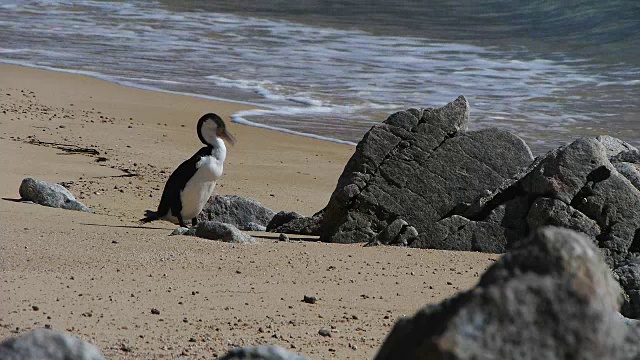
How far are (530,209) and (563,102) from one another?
10.3m

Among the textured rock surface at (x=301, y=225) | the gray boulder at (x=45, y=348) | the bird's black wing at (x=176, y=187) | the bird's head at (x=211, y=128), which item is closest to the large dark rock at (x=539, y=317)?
the gray boulder at (x=45, y=348)

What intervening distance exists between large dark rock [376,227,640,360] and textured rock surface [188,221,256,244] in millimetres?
5179

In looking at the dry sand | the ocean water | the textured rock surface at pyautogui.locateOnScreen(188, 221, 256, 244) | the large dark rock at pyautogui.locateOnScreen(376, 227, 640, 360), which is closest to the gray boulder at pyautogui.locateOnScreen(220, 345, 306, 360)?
the large dark rock at pyautogui.locateOnScreen(376, 227, 640, 360)

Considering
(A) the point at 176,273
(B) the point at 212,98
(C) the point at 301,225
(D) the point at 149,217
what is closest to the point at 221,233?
(A) the point at 176,273

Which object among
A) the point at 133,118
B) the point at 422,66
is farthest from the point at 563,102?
the point at 133,118

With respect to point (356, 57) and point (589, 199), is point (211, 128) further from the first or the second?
point (356, 57)

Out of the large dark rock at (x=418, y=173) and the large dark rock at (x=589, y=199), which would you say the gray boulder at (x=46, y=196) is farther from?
the large dark rock at (x=589, y=199)

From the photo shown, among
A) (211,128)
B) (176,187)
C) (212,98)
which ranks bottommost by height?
(212,98)

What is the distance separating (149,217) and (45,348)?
6.31 m

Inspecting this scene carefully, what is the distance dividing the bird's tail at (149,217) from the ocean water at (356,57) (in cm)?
476

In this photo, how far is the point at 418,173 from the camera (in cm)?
839

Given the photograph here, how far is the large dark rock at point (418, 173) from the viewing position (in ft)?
27.2

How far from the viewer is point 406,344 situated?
2684mm

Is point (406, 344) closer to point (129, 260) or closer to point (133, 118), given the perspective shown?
point (129, 260)
